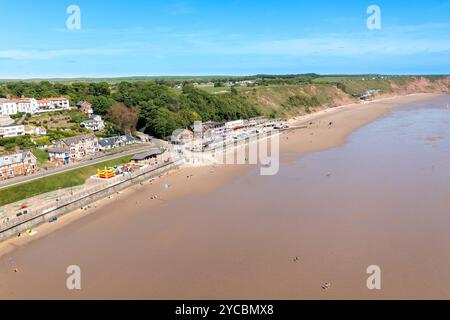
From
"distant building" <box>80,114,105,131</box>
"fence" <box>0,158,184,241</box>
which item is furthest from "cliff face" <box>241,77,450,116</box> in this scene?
"fence" <box>0,158,184,241</box>

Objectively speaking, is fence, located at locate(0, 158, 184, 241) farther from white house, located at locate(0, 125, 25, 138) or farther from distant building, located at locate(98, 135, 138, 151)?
white house, located at locate(0, 125, 25, 138)

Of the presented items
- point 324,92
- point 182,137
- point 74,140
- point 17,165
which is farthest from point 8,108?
point 324,92

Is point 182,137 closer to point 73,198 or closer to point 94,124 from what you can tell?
point 94,124

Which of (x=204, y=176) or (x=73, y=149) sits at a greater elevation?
(x=73, y=149)
